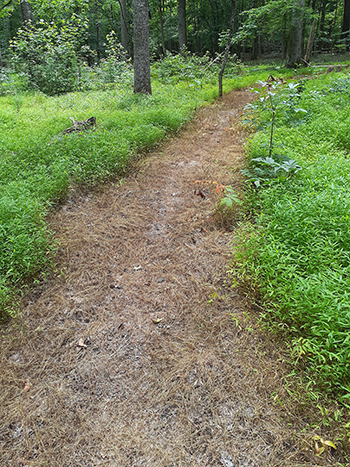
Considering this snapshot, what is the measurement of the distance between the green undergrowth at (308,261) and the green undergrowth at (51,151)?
2.36m

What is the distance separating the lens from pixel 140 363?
229 cm

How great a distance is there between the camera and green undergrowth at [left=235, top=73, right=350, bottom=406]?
195cm

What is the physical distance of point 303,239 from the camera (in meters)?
2.67

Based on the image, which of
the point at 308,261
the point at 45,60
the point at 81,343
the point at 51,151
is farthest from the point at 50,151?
the point at 45,60

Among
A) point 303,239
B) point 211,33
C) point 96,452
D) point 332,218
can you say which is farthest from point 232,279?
point 211,33

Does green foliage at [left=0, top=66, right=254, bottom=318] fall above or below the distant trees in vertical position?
below

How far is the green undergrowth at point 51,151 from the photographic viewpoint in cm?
299

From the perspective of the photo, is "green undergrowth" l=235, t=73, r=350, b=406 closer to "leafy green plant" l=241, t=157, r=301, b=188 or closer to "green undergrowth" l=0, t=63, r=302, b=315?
"leafy green plant" l=241, t=157, r=301, b=188

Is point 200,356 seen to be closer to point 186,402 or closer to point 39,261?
point 186,402

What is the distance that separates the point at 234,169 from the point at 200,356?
11.0 feet

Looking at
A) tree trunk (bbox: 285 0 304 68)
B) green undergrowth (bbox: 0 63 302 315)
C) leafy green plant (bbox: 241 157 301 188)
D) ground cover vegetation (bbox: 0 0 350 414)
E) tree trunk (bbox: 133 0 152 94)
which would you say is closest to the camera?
ground cover vegetation (bbox: 0 0 350 414)

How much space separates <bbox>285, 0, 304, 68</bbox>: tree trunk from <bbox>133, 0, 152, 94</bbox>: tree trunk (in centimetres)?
685

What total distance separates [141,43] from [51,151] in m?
5.39

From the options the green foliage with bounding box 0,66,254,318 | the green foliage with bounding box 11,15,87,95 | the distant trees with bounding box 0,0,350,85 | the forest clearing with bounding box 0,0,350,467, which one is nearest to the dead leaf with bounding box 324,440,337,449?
the forest clearing with bounding box 0,0,350,467
